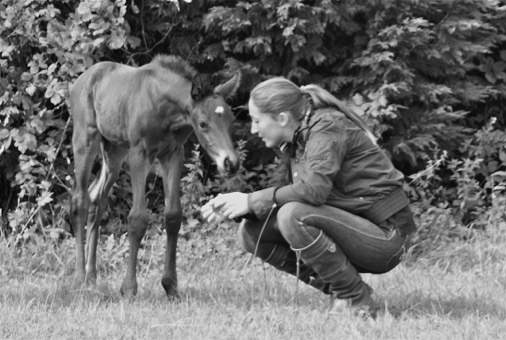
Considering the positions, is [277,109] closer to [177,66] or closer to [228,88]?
[228,88]

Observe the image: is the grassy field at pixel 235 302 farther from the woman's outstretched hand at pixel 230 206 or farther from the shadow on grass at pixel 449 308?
the woman's outstretched hand at pixel 230 206

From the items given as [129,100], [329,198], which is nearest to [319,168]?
[329,198]

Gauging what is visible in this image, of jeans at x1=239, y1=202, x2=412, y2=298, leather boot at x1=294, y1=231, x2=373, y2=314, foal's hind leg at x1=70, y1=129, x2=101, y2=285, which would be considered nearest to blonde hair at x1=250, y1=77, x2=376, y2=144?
jeans at x1=239, y1=202, x2=412, y2=298

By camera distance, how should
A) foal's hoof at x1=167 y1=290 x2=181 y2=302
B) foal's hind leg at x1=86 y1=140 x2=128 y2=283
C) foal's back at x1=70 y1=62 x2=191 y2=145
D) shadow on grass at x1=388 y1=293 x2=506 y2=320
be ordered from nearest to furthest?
shadow on grass at x1=388 y1=293 x2=506 y2=320 < foal's hoof at x1=167 y1=290 x2=181 y2=302 < foal's back at x1=70 y1=62 x2=191 y2=145 < foal's hind leg at x1=86 y1=140 x2=128 y2=283

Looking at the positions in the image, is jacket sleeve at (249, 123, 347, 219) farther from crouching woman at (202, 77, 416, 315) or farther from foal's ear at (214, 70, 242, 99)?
foal's ear at (214, 70, 242, 99)

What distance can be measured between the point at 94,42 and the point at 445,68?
12.1 feet

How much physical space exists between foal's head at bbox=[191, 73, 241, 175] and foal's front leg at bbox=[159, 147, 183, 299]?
21.5 inches

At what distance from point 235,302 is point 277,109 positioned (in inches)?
55.3

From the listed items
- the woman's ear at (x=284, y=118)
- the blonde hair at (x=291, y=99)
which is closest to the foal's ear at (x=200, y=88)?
the blonde hair at (x=291, y=99)

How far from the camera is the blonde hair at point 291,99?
5.25m

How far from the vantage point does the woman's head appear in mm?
5250

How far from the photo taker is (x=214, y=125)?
5.86 m

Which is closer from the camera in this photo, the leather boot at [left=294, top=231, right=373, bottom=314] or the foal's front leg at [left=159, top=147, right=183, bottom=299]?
the leather boot at [left=294, top=231, right=373, bottom=314]

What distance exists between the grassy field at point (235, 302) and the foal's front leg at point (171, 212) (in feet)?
0.46
